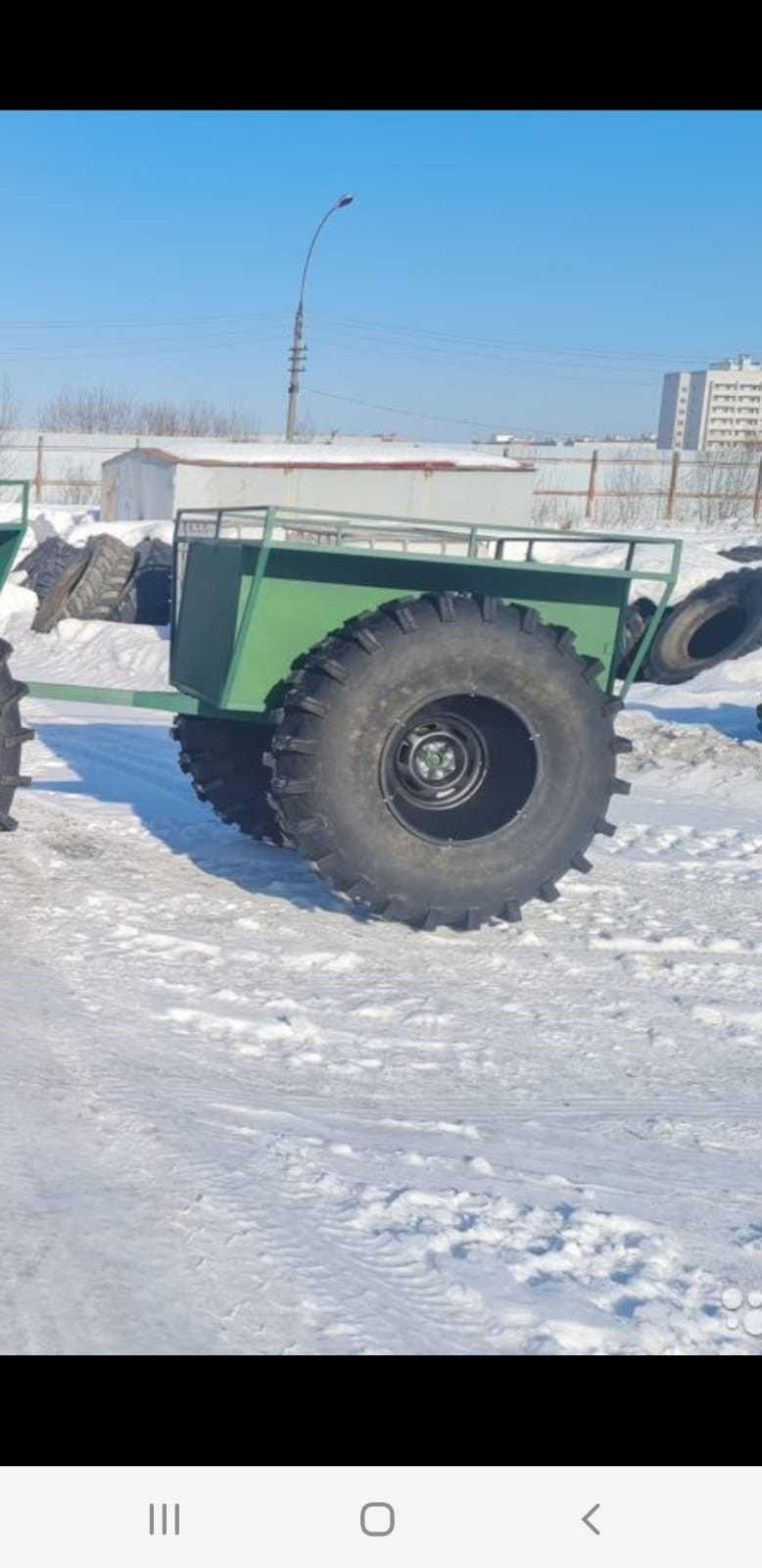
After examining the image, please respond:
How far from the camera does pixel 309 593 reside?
571 cm

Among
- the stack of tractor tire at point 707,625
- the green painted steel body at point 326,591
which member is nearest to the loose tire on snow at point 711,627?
the stack of tractor tire at point 707,625

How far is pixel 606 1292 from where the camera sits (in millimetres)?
2965

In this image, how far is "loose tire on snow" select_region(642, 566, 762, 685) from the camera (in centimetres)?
1302

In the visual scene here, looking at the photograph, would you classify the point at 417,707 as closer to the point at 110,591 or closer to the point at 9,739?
the point at 9,739

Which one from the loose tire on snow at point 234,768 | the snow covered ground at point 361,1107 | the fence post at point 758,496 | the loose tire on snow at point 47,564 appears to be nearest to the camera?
the snow covered ground at point 361,1107

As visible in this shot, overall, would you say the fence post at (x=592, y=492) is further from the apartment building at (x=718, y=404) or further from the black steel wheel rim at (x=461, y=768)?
the apartment building at (x=718, y=404)

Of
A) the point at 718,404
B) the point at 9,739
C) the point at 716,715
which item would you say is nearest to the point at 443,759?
the point at 9,739

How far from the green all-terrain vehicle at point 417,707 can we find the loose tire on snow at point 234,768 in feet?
2.23

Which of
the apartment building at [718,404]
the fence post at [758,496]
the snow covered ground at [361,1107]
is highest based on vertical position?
the apartment building at [718,404]

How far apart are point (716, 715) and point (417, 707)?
5917 mm

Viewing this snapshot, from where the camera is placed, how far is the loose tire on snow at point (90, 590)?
14445 millimetres

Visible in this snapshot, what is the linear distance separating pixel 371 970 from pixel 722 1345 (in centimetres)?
257

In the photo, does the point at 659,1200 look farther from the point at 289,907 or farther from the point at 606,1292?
the point at 289,907

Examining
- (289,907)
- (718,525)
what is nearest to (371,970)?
(289,907)
